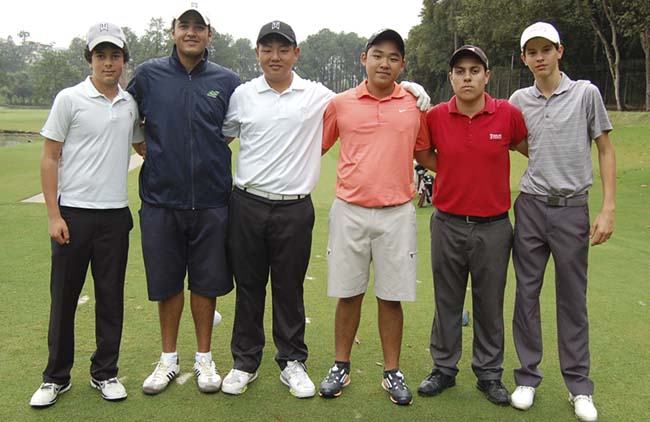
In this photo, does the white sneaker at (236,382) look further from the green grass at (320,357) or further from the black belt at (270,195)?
the black belt at (270,195)

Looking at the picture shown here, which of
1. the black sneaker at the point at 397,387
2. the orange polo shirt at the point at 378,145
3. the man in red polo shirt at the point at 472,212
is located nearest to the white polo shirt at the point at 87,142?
the orange polo shirt at the point at 378,145

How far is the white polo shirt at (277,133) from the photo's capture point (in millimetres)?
3662

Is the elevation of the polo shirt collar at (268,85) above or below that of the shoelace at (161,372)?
above

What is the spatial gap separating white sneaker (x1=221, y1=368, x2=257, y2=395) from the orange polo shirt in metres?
1.26

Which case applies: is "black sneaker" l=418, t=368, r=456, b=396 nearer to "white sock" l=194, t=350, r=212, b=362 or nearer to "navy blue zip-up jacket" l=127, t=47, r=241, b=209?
"white sock" l=194, t=350, r=212, b=362

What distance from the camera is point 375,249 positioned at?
3.72m

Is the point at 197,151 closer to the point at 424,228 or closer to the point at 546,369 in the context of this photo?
the point at 546,369

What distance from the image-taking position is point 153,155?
3.66m

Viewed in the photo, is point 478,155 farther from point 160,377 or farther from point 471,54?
point 160,377

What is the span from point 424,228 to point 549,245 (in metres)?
5.36

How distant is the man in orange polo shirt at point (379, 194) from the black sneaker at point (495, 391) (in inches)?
19.4

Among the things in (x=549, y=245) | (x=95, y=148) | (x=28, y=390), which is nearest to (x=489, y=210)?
(x=549, y=245)

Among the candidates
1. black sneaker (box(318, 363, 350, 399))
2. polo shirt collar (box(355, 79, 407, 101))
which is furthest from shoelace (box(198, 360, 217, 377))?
polo shirt collar (box(355, 79, 407, 101))

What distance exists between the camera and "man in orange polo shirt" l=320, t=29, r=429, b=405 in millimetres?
3590
